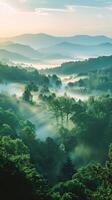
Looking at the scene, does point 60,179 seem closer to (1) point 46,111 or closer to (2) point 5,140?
(2) point 5,140

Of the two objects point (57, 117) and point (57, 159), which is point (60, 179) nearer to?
point (57, 159)

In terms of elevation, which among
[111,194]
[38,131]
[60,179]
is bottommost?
[111,194]

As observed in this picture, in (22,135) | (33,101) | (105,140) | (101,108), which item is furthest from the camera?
(33,101)

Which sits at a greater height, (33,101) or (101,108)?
(33,101)

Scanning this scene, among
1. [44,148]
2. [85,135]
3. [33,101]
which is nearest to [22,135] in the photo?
[44,148]

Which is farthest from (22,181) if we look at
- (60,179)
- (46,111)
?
(46,111)

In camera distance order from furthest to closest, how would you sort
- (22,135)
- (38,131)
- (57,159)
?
(38,131) → (22,135) → (57,159)

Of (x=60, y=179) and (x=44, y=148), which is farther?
(x=44, y=148)
